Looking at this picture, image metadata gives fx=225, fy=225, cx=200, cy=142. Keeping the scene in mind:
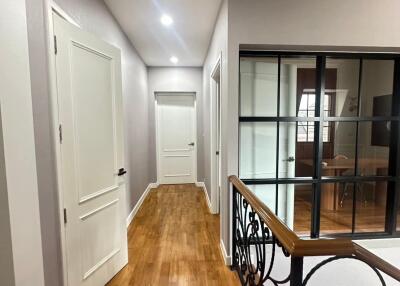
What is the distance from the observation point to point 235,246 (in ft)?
7.08

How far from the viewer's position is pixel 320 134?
2477 millimetres

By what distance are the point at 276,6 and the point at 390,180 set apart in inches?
92.7

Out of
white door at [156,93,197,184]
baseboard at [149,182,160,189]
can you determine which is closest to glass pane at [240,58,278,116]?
white door at [156,93,197,184]

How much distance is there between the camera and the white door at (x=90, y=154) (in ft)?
5.19

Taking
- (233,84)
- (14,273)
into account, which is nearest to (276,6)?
(233,84)

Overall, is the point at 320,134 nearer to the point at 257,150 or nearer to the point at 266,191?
the point at 257,150

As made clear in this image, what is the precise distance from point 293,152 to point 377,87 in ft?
4.06

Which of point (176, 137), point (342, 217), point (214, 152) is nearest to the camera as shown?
point (342, 217)

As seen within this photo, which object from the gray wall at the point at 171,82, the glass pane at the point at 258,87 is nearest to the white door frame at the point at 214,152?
the glass pane at the point at 258,87

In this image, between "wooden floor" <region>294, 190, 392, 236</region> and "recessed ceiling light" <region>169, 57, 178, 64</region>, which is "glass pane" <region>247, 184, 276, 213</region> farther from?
"recessed ceiling light" <region>169, 57, 178, 64</region>

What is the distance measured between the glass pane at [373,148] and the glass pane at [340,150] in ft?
0.27

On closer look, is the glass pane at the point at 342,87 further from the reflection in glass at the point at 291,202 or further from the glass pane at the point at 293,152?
the reflection in glass at the point at 291,202

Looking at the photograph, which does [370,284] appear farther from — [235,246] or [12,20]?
[12,20]

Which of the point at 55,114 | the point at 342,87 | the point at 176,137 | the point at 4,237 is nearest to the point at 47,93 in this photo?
the point at 55,114
